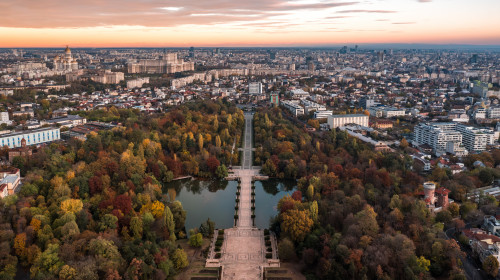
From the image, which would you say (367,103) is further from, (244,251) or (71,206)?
(71,206)

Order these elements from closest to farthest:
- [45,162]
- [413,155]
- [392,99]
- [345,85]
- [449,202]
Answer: [449,202] → [45,162] → [413,155] → [392,99] → [345,85]

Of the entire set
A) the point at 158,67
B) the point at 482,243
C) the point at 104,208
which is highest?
the point at 158,67

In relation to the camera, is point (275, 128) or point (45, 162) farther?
point (275, 128)

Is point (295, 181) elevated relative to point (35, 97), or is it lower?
lower

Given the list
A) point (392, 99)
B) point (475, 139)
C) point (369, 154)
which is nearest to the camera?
point (369, 154)

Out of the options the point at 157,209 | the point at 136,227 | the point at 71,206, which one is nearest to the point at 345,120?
the point at 157,209

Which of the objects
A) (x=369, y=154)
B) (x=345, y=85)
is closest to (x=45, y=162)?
(x=369, y=154)

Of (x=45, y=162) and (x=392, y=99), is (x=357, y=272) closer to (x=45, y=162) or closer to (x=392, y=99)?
(x=45, y=162)
